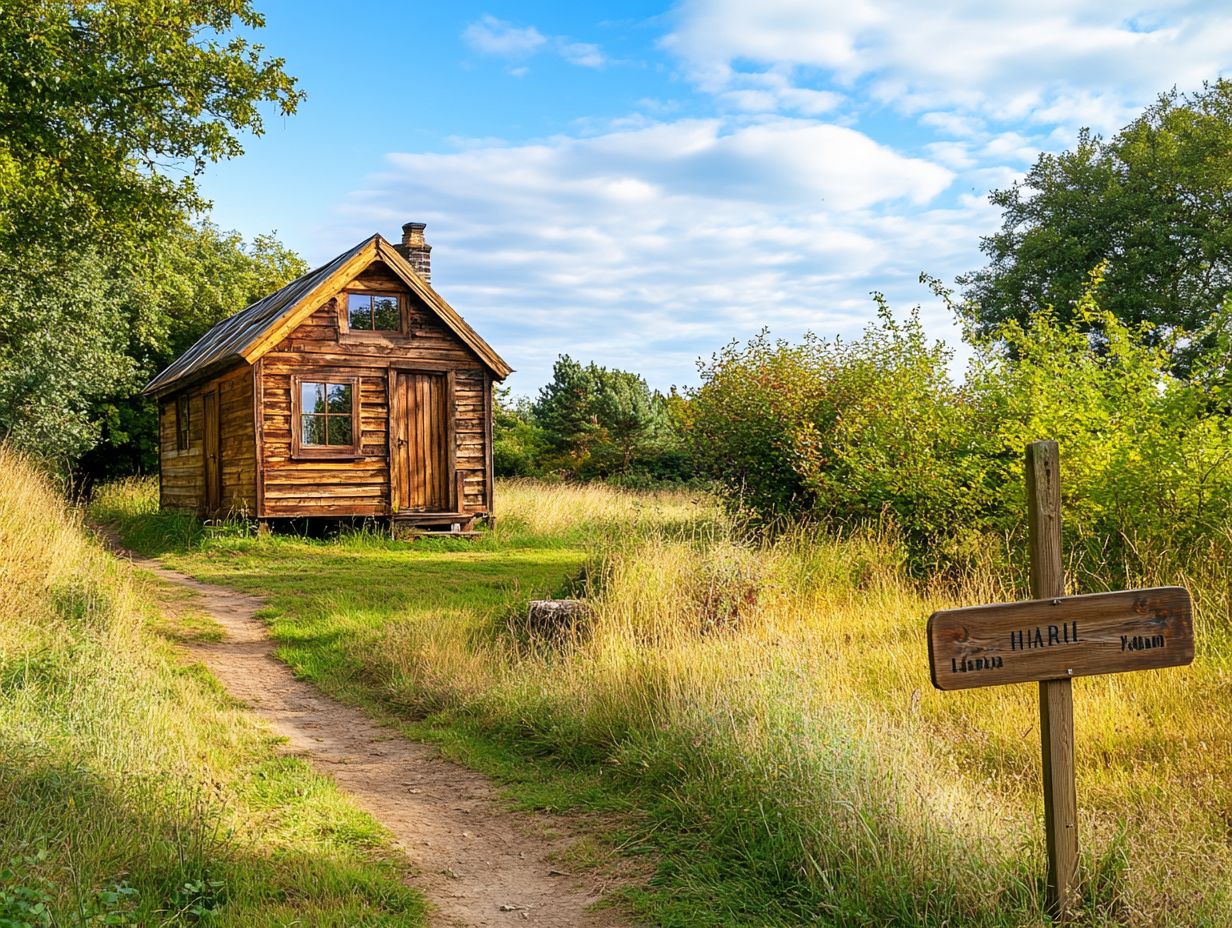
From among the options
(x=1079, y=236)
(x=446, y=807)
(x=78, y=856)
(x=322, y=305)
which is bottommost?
(x=446, y=807)

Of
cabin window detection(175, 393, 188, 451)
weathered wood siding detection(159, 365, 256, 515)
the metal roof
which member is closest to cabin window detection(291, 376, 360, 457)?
weathered wood siding detection(159, 365, 256, 515)

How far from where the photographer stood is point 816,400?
47.2 feet

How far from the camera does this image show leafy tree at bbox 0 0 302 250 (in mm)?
12477

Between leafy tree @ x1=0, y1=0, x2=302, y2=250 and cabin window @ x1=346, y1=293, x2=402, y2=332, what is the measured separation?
3904 millimetres

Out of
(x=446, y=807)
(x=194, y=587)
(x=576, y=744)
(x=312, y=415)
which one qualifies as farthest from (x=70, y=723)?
(x=312, y=415)

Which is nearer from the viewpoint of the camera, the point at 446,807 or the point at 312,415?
the point at 446,807

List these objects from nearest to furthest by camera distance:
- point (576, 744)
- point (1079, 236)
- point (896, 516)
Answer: point (576, 744) → point (896, 516) → point (1079, 236)

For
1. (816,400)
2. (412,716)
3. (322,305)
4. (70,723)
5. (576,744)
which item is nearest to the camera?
(70,723)

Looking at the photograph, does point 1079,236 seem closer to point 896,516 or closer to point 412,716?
point 896,516

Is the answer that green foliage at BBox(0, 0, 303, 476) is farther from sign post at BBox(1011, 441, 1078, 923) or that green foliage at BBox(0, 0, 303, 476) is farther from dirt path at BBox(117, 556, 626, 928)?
sign post at BBox(1011, 441, 1078, 923)

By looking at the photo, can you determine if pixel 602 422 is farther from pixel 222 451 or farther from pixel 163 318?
pixel 222 451

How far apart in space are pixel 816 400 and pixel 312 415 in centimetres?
972

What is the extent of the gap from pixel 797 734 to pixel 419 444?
15.3 metres

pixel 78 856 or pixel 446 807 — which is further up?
pixel 78 856
